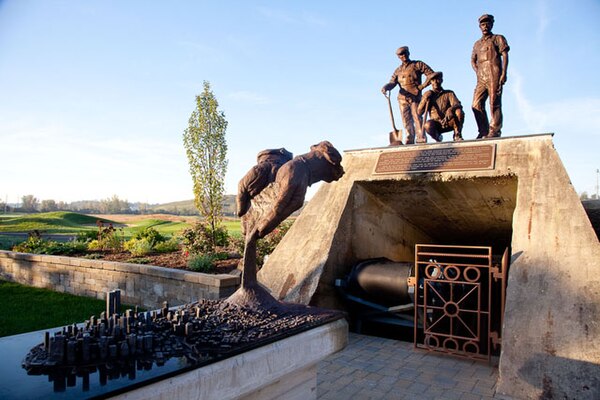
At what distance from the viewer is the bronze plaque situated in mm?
6352

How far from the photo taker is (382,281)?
613cm

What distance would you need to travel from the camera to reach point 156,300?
8109mm

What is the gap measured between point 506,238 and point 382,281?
16.5 ft

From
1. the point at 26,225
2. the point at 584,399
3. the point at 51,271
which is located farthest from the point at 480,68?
the point at 26,225

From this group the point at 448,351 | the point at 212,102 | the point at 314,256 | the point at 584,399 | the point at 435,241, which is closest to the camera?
the point at 584,399

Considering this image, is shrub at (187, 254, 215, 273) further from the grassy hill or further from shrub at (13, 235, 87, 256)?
the grassy hill

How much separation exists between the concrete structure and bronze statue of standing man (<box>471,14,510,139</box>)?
1.66 m

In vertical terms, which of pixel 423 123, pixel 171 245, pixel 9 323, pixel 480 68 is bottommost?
pixel 9 323

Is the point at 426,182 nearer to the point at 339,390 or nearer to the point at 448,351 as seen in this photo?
the point at 448,351

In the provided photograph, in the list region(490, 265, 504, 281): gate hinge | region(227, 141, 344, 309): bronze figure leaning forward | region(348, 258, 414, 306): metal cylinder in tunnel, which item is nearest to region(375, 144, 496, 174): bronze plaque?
region(348, 258, 414, 306): metal cylinder in tunnel

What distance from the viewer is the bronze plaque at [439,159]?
20.8 ft

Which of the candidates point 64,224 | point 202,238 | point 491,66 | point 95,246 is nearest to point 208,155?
point 202,238

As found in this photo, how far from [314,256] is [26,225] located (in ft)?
95.3

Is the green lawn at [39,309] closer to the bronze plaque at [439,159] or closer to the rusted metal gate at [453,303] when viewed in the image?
the rusted metal gate at [453,303]
